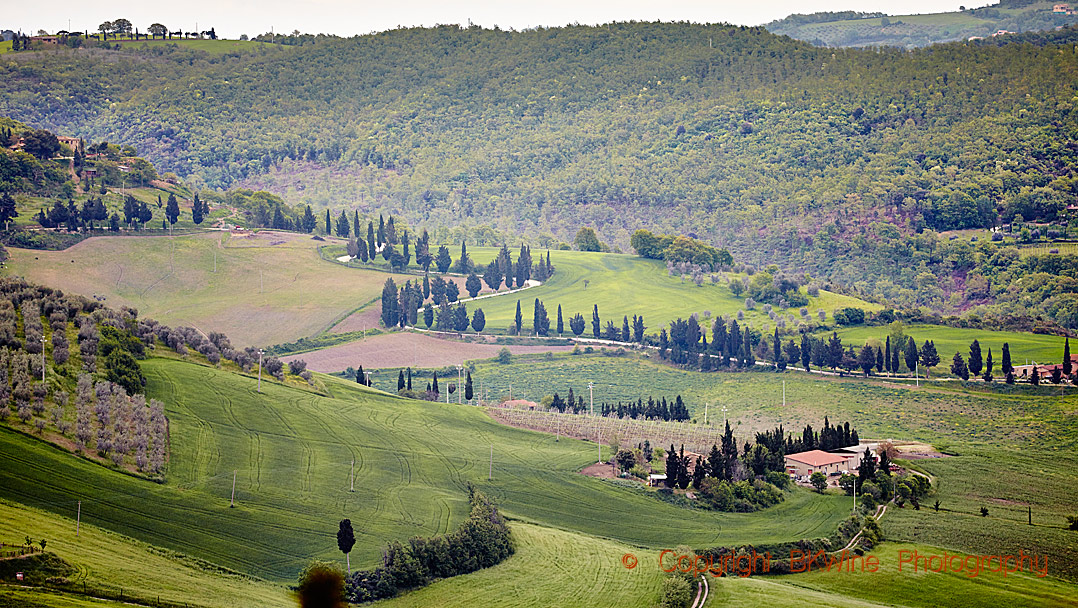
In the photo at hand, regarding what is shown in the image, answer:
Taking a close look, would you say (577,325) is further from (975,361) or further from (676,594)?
(676,594)

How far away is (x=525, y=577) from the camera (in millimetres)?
69938

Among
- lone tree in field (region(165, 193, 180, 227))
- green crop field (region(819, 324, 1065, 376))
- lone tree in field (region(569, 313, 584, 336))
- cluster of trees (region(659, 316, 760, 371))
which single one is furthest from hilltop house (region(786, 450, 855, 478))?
lone tree in field (region(165, 193, 180, 227))

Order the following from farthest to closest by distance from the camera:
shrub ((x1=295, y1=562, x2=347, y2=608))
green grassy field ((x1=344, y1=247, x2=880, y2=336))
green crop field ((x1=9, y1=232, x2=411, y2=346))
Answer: green grassy field ((x1=344, y1=247, x2=880, y2=336))
green crop field ((x1=9, y1=232, x2=411, y2=346))
shrub ((x1=295, y1=562, x2=347, y2=608))

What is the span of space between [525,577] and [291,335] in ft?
305

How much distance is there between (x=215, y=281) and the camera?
169 meters

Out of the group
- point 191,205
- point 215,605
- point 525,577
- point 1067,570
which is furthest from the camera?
point 191,205

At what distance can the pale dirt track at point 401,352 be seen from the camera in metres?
148

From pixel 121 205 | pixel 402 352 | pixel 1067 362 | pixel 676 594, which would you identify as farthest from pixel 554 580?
pixel 121 205

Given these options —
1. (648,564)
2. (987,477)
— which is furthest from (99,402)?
(987,477)

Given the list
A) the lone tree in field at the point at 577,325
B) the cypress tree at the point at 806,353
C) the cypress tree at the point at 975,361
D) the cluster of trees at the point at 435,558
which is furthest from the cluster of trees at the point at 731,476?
the lone tree in field at the point at 577,325

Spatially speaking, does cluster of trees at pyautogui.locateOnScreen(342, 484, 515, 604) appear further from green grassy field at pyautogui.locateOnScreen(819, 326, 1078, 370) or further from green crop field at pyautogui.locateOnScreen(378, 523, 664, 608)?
green grassy field at pyautogui.locateOnScreen(819, 326, 1078, 370)

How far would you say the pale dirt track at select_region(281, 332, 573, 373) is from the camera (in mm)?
148125

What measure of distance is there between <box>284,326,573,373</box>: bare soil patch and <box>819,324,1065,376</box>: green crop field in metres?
39.5

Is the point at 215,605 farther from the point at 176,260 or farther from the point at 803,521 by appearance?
the point at 176,260
